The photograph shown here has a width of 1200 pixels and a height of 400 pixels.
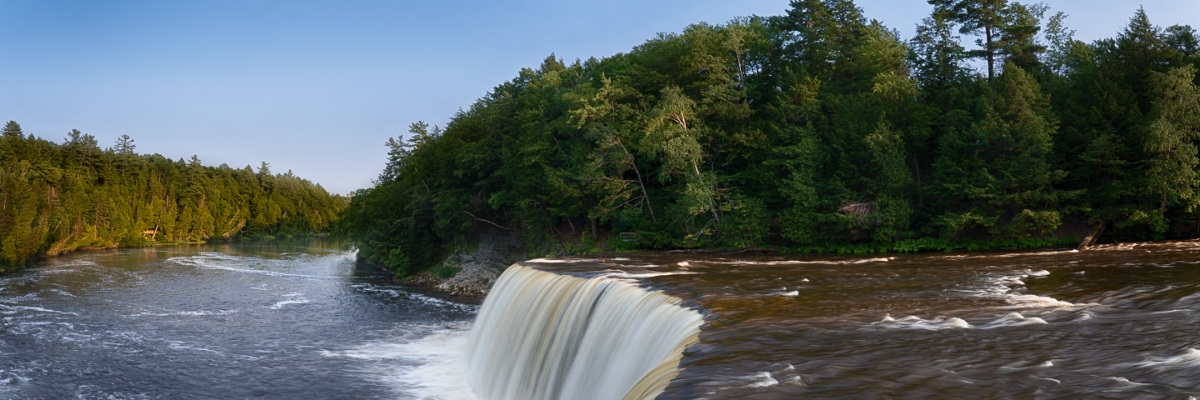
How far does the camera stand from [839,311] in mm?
12641

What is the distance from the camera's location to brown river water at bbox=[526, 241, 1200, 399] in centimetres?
746

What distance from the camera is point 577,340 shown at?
14.0m

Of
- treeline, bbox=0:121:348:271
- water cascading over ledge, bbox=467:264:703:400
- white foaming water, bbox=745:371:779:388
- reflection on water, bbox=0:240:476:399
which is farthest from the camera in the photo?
treeline, bbox=0:121:348:271

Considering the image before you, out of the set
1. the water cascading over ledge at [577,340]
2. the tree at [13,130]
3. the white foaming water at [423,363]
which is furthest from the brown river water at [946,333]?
the tree at [13,130]

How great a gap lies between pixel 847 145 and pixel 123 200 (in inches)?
3649

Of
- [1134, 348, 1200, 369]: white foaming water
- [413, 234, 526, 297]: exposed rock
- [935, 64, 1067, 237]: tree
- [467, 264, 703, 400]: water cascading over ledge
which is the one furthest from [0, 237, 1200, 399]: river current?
[413, 234, 526, 297]: exposed rock

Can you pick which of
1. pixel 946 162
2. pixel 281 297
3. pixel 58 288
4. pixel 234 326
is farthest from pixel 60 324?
pixel 946 162

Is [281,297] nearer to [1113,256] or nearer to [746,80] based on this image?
[746,80]

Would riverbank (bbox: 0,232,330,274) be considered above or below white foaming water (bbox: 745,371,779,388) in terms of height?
above

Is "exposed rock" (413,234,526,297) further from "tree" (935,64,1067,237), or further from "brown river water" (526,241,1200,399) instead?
"tree" (935,64,1067,237)

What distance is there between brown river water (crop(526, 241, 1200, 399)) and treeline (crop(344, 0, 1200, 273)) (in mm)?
10087

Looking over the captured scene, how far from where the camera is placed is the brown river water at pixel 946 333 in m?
7.46

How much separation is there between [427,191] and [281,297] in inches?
725

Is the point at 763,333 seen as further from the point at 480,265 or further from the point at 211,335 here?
the point at 480,265
